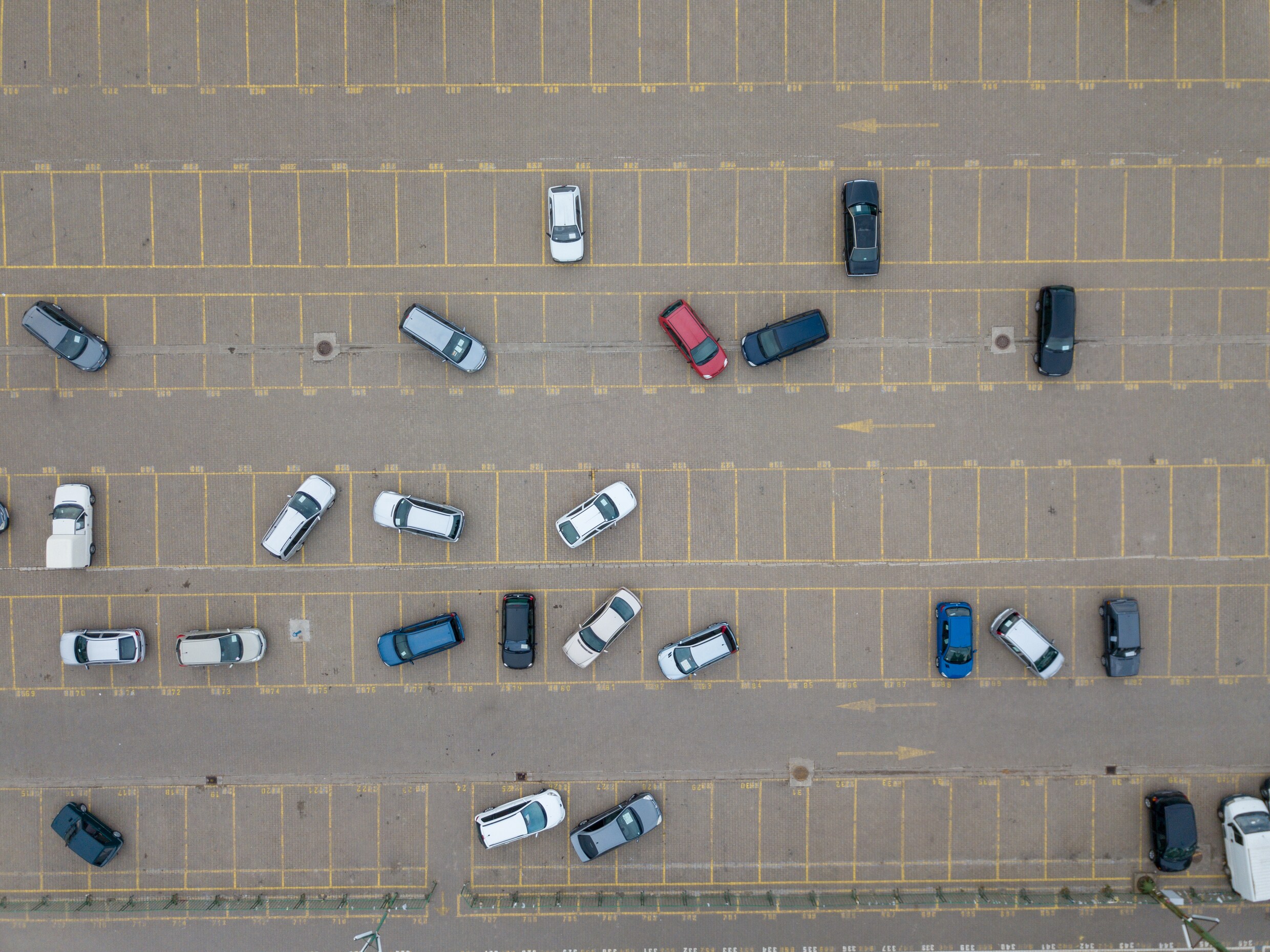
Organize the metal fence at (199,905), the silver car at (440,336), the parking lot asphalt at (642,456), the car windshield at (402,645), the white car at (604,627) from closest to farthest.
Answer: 1. the silver car at (440,336)
2. the white car at (604,627)
3. the car windshield at (402,645)
4. the parking lot asphalt at (642,456)
5. the metal fence at (199,905)

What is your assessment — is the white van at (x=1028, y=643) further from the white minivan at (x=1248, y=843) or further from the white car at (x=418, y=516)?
the white car at (x=418, y=516)

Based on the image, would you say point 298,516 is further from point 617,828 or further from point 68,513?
point 617,828

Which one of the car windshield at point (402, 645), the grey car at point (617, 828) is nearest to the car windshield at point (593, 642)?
the grey car at point (617, 828)

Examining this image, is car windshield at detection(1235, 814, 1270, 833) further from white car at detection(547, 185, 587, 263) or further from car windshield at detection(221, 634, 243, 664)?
car windshield at detection(221, 634, 243, 664)

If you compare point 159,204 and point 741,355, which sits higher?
point 159,204

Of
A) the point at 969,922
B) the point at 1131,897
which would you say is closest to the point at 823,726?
the point at 969,922

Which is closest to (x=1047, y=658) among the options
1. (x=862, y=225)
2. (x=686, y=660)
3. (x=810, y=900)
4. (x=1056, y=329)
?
(x=1056, y=329)

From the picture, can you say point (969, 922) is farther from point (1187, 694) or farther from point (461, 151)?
point (461, 151)
